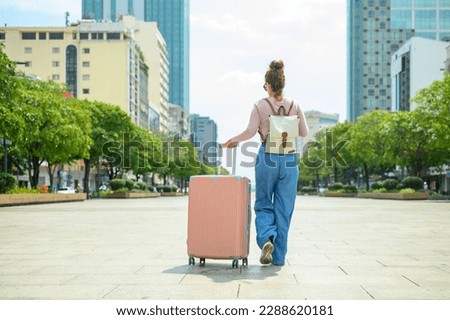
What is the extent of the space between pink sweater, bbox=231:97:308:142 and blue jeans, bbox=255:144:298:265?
0.20m

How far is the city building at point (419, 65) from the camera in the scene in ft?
342

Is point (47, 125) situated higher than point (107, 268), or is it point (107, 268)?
point (47, 125)

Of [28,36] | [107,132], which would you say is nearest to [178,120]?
[28,36]

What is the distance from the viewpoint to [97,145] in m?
59.8

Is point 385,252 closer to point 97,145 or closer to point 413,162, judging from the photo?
point 413,162

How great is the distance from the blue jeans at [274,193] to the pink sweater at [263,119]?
0.64 feet

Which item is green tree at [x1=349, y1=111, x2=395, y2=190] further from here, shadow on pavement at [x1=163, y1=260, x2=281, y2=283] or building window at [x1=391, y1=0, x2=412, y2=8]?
building window at [x1=391, y1=0, x2=412, y2=8]

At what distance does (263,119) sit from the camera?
22.2 ft

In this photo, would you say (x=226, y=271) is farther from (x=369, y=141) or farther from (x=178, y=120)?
(x=178, y=120)

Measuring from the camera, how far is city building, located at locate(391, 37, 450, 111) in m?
104

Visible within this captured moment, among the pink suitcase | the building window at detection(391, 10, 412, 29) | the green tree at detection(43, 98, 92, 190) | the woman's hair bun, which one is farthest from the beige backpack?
the building window at detection(391, 10, 412, 29)

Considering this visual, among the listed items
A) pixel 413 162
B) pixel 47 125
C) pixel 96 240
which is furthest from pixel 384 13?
pixel 96 240
